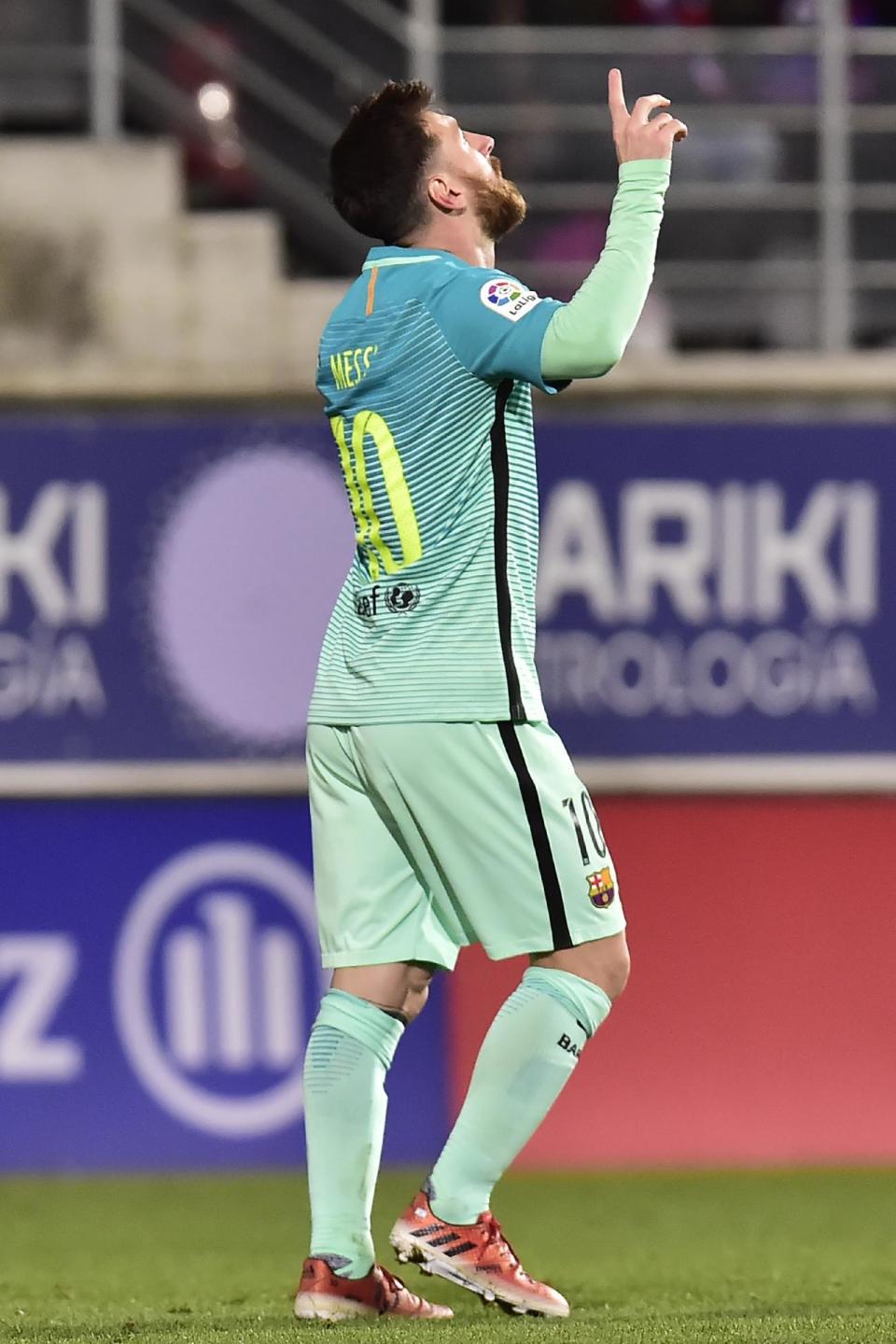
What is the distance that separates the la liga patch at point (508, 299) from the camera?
3350mm

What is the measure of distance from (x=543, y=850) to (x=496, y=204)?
0.98 meters

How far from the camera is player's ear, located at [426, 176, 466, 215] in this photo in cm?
355

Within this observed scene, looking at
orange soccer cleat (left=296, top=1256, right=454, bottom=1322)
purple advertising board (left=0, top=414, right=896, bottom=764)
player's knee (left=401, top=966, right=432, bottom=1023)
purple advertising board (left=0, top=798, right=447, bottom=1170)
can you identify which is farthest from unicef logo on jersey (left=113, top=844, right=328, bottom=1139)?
orange soccer cleat (left=296, top=1256, right=454, bottom=1322)

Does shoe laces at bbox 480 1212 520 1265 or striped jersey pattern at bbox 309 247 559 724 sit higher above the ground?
striped jersey pattern at bbox 309 247 559 724

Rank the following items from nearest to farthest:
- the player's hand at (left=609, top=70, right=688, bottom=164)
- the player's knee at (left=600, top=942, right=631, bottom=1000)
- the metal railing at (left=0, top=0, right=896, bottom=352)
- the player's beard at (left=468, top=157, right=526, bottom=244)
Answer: the player's hand at (left=609, top=70, right=688, bottom=164)
the player's knee at (left=600, top=942, right=631, bottom=1000)
the player's beard at (left=468, top=157, right=526, bottom=244)
the metal railing at (left=0, top=0, right=896, bottom=352)

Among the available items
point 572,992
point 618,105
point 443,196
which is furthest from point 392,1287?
point 618,105

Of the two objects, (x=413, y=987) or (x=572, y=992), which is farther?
(x=413, y=987)

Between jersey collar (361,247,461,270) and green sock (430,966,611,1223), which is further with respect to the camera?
jersey collar (361,247,461,270)

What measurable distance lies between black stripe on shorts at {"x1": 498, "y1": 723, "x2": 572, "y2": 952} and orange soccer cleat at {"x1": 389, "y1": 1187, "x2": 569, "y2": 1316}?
16.4 inches

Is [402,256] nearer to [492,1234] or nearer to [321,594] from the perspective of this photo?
[492,1234]

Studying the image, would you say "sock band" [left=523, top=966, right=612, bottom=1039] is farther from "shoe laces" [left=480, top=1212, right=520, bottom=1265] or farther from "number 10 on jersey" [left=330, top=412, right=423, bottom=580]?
"number 10 on jersey" [left=330, top=412, right=423, bottom=580]

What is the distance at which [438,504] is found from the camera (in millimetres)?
3473

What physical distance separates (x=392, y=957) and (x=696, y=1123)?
9.11ft

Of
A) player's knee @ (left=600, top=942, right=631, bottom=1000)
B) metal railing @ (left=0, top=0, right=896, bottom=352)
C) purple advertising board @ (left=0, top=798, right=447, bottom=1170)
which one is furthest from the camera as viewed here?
metal railing @ (left=0, top=0, right=896, bottom=352)
